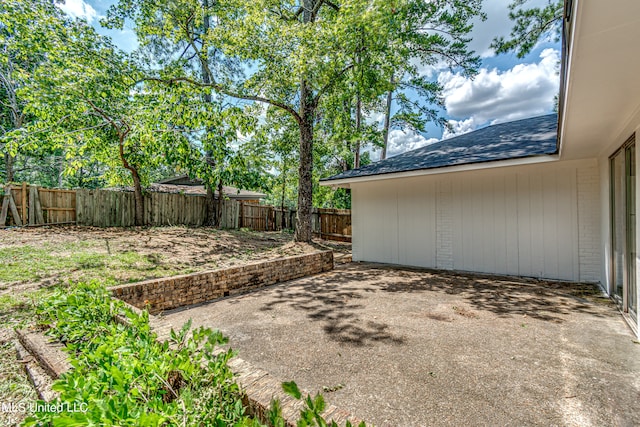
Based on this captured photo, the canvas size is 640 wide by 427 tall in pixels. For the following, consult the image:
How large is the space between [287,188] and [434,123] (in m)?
8.78

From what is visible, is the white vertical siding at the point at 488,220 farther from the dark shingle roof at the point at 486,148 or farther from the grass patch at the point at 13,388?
the grass patch at the point at 13,388

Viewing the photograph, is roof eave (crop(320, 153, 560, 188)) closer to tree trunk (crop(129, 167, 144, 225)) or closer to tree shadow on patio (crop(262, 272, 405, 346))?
tree shadow on patio (crop(262, 272, 405, 346))

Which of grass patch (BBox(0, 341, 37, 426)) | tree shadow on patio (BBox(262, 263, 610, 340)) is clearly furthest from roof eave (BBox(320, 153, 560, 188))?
grass patch (BBox(0, 341, 37, 426))

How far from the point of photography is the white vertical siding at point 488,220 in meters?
5.62

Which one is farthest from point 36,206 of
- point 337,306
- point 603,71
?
point 603,71

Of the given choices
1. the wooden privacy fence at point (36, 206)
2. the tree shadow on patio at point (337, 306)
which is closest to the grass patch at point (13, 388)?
the tree shadow on patio at point (337, 306)

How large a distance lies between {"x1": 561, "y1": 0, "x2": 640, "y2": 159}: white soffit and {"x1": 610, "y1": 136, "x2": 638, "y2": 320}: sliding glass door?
319mm

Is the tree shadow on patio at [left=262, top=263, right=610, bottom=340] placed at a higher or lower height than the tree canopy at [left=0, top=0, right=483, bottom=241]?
lower

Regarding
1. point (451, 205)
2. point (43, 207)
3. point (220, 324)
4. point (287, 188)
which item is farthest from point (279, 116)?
point (220, 324)

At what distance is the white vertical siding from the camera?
562cm

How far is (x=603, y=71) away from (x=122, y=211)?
13207 millimetres

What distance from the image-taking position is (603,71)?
2.22 metres

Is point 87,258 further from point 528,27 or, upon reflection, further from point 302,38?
point 528,27

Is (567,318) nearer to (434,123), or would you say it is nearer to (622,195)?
(622,195)
